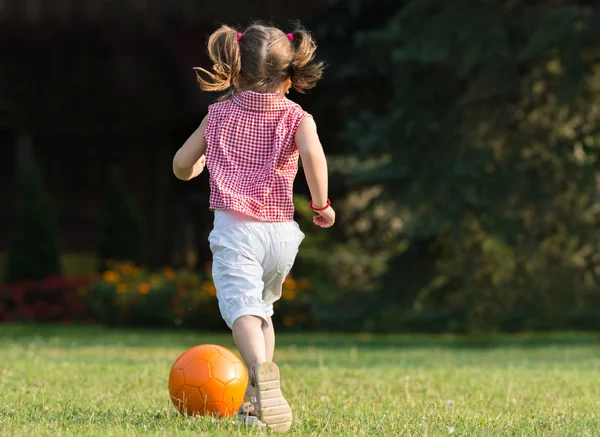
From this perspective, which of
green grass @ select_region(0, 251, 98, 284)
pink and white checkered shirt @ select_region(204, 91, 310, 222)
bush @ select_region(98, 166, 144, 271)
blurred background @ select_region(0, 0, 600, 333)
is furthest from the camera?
green grass @ select_region(0, 251, 98, 284)

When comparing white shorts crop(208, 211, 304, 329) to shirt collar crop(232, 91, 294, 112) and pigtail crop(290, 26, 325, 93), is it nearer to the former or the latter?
shirt collar crop(232, 91, 294, 112)

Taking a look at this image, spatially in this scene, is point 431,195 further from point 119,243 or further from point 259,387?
point 259,387

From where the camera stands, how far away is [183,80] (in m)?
16.8

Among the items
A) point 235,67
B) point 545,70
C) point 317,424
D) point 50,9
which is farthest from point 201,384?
point 50,9

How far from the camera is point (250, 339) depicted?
15.9 ft

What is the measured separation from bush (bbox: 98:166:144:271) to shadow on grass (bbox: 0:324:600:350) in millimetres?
1805

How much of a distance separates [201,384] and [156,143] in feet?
44.2

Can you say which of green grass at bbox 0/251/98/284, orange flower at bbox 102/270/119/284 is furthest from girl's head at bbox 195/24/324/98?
green grass at bbox 0/251/98/284

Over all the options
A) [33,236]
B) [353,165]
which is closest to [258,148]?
[353,165]

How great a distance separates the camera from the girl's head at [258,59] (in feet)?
16.9

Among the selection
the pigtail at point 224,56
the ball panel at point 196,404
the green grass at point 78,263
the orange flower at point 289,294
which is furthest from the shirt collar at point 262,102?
the green grass at point 78,263

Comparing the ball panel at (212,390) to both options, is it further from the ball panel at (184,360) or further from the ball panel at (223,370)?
the ball panel at (184,360)

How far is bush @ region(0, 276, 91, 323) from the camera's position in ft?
52.8

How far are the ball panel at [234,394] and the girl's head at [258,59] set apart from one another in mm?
1491
